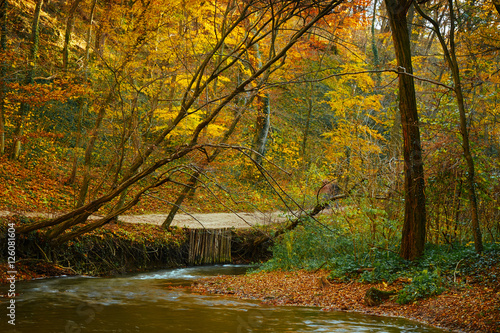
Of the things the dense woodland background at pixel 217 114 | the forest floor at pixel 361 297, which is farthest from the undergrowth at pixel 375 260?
the dense woodland background at pixel 217 114

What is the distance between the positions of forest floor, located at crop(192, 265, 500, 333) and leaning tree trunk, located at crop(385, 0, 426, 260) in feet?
3.05

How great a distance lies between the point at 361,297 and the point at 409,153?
266cm

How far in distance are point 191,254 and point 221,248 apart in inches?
46.0

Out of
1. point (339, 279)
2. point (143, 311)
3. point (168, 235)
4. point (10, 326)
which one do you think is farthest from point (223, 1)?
point (10, 326)

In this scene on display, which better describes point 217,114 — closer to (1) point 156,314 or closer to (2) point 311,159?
(2) point 311,159

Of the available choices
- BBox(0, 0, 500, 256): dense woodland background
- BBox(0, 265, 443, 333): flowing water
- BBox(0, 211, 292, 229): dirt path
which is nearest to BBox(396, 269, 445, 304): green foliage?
BBox(0, 265, 443, 333): flowing water

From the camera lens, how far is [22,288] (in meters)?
6.93

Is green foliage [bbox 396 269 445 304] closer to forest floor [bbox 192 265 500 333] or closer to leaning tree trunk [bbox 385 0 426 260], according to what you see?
forest floor [bbox 192 265 500 333]

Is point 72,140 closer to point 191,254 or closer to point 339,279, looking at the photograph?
point 191,254

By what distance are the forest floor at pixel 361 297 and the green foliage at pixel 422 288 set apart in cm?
9

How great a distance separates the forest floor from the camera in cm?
487

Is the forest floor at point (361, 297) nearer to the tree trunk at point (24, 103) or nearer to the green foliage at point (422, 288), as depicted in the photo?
the green foliage at point (422, 288)

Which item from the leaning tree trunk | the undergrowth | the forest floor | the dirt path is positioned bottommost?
the forest floor

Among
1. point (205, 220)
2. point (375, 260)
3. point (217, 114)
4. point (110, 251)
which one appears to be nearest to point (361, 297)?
point (375, 260)
